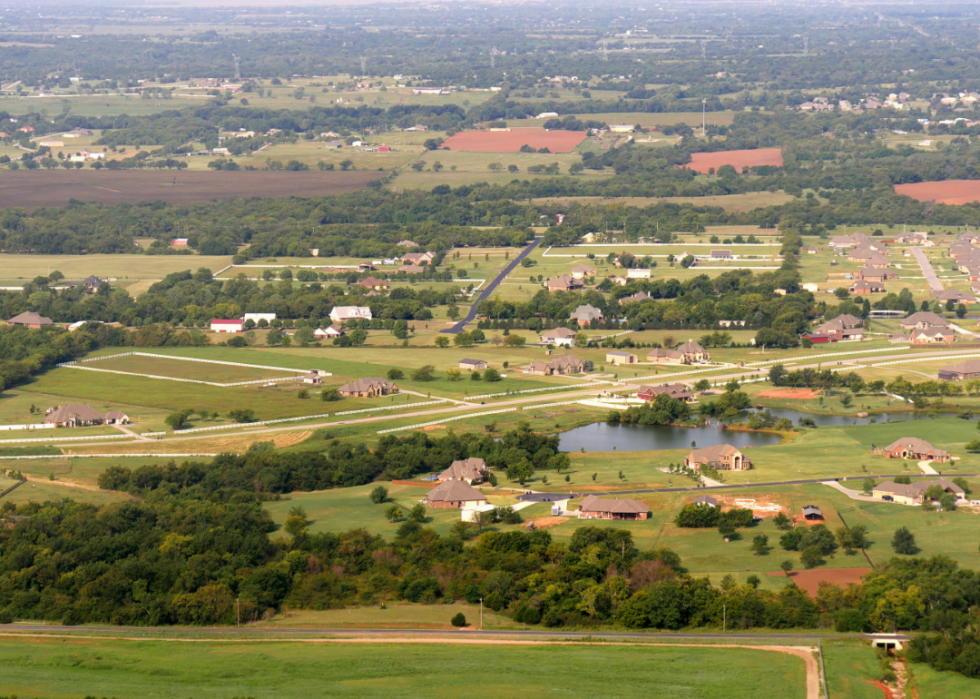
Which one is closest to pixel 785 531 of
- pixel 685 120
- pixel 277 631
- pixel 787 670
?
pixel 787 670

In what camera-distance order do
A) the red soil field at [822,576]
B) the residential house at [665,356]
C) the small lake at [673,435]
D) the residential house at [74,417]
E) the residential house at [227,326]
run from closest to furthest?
the red soil field at [822,576] → the small lake at [673,435] → the residential house at [74,417] → the residential house at [665,356] → the residential house at [227,326]

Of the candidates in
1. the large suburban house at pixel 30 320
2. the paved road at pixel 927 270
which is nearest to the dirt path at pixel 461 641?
the large suburban house at pixel 30 320

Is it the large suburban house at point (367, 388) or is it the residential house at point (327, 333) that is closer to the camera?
the large suburban house at point (367, 388)

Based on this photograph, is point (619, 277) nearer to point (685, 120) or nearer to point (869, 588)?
point (869, 588)

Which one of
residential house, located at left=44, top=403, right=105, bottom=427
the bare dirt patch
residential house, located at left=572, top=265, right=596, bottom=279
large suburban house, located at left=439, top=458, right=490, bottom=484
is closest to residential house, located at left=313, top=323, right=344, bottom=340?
residential house, located at left=44, top=403, right=105, bottom=427

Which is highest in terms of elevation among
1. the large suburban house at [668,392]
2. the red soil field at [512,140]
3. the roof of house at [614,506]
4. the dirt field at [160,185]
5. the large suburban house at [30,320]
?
the roof of house at [614,506]

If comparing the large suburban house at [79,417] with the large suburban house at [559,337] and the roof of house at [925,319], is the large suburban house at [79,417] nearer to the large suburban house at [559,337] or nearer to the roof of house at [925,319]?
the large suburban house at [559,337]

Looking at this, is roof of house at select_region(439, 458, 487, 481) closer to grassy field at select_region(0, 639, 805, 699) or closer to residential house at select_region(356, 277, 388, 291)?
grassy field at select_region(0, 639, 805, 699)

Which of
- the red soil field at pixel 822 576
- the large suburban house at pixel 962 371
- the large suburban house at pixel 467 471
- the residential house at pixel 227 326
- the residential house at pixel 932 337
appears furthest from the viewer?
the residential house at pixel 227 326
